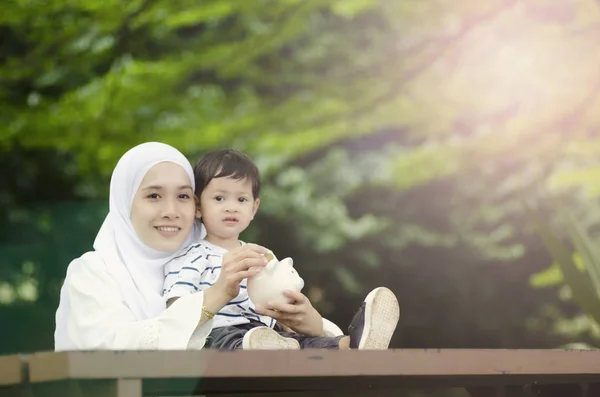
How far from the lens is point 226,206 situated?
6.80 feet

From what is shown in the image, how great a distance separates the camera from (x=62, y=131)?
584cm

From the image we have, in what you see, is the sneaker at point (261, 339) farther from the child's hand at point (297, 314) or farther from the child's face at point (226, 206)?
the child's face at point (226, 206)

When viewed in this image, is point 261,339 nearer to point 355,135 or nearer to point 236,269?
point 236,269

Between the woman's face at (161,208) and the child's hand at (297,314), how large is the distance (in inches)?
10.4

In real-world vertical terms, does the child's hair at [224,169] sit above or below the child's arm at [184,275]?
above

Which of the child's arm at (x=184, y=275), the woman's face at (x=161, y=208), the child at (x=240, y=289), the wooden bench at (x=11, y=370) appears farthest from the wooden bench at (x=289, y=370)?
the woman's face at (x=161, y=208)

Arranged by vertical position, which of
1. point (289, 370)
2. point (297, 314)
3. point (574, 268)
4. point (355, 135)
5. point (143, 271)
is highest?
point (355, 135)

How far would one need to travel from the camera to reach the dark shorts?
6.25 ft

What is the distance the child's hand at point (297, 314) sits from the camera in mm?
1942

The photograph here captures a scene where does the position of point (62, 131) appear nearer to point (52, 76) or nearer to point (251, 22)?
point (52, 76)

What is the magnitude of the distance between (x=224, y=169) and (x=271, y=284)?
313mm

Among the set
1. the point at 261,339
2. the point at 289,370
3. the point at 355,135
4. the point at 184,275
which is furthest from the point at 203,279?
the point at 355,135

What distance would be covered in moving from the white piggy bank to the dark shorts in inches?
3.1

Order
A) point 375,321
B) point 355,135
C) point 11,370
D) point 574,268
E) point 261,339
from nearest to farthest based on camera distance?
1. point 11,370
2. point 261,339
3. point 375,321
4. point 574,268
5. point 355,135
